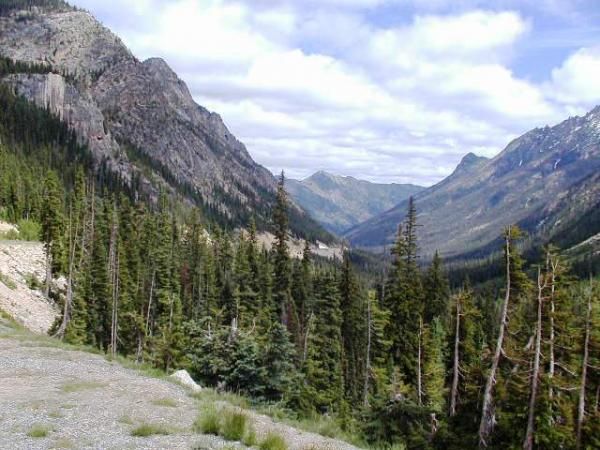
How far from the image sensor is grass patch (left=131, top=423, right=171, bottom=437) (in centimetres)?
1215

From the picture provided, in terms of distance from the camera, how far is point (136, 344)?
192 feet

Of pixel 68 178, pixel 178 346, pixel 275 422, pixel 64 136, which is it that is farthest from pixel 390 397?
pixel 64 136

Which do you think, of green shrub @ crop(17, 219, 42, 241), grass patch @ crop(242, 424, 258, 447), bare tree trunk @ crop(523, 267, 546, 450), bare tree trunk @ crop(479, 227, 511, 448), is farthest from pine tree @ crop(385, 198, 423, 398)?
green shrub @ crop(17, 219, 42, 241)

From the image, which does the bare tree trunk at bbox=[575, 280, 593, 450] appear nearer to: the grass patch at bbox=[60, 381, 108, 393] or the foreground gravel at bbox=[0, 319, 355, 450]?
the foreground gravel at bbox=[0, 319, 355, 450]

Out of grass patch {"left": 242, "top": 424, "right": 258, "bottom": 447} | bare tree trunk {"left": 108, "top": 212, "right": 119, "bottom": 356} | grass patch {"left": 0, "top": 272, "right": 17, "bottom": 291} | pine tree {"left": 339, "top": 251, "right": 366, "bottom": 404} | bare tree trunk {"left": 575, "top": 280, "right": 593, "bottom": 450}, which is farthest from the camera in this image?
pine tree {"left": 339, "top": 251, "right": 366, "bottom": 404}

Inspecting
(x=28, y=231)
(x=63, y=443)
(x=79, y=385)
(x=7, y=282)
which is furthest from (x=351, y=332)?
(x=63, y=443)

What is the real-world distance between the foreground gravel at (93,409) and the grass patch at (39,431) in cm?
8

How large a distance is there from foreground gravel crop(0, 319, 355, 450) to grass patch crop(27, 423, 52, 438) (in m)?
0.08

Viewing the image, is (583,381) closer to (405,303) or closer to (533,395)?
(533,395)

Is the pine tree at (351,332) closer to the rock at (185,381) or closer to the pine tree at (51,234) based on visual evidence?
→ the pine tree at (51,234)

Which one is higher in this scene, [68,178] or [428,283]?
[68,178]

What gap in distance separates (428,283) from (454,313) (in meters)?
30.1

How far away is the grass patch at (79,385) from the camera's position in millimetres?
16261

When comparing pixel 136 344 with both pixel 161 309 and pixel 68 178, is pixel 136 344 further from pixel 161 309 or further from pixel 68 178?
pixel 68 178
